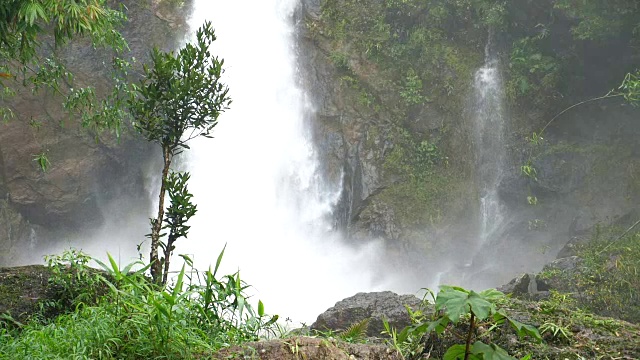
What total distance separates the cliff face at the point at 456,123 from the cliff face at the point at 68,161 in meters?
4.49

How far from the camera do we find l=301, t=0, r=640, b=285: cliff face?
14086 mm

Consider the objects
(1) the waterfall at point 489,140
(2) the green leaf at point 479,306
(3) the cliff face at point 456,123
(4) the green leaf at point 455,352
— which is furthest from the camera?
(1) the waterfall at point 489,140

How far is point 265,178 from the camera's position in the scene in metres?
16.5

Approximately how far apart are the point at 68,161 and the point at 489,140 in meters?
10.9

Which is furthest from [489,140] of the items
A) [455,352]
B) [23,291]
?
[455,352]

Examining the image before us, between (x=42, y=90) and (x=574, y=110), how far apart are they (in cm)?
1305

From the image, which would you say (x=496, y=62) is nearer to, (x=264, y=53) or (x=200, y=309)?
(x=264, y=53)

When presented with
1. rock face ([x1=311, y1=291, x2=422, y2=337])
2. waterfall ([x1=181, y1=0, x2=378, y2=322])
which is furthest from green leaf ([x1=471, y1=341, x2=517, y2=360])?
waterfall ([x1=181, y1=0, x2=378, y2=322])

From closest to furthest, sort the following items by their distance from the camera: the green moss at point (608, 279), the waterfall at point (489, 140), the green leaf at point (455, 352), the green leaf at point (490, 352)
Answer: the green leaf at point (490, 352)
the green leaf at point (455, 352)
the green moss at point (608, 279)
the waterfall at point (489, 140)

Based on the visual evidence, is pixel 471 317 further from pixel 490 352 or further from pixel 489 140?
pixel 489 140

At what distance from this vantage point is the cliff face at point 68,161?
15250mm

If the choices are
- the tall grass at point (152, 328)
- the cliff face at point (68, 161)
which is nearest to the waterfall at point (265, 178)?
the cliff face at point (68, 161)

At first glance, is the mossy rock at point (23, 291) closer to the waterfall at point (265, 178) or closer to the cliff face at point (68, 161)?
the waterfall at point (265, 178)

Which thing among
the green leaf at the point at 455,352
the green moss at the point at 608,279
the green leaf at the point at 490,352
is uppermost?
the green moss at the point at 608,279
